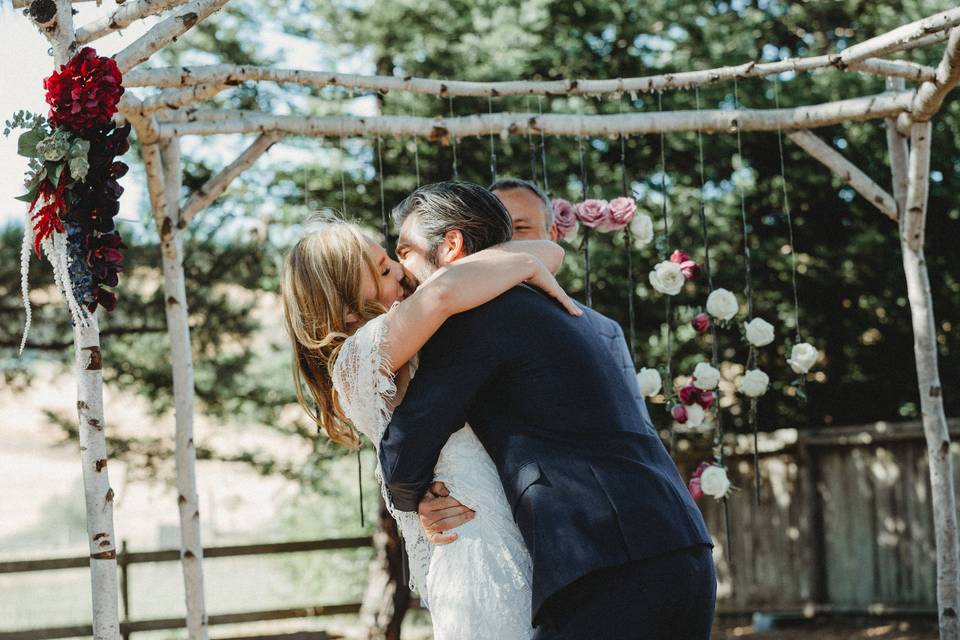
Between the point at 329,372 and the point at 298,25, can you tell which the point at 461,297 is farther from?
the point at 298,25

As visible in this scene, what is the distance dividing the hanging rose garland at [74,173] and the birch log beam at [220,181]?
5.62ft

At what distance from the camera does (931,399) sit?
13.8 feet

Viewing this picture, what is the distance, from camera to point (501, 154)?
707 centimetres

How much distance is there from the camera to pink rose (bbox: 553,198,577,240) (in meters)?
4.36

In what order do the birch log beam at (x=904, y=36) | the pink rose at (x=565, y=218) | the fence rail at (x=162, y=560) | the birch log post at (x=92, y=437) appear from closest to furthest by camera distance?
the birch log post at (x=92, y=437)
the birch log beam at (x=904, y=36)
the pink rose at (x=565, y=218)
the fence rail at (x=162, y=560)

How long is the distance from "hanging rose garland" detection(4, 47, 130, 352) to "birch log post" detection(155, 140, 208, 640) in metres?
1.65

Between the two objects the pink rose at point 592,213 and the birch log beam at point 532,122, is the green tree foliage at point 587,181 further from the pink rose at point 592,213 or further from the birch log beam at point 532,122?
the birch log beam at point 532,122

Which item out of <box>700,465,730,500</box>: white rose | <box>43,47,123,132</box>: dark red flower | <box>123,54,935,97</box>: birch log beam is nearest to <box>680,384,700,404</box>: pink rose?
<box>700,465,730,500</box>: white rose

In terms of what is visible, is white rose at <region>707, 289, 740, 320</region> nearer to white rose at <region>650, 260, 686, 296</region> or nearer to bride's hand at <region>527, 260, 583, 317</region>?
white rose at <region>650, 260, 686, 296</region>

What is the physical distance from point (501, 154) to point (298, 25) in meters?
1.90

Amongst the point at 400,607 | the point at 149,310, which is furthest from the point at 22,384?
the point at 400,607

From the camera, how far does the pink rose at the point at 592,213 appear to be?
4.38 m

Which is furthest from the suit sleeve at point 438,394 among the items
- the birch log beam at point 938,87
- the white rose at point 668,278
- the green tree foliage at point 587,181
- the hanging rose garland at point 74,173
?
the green tree foliage at point 587,181

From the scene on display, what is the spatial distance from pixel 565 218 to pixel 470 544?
9.30ft
